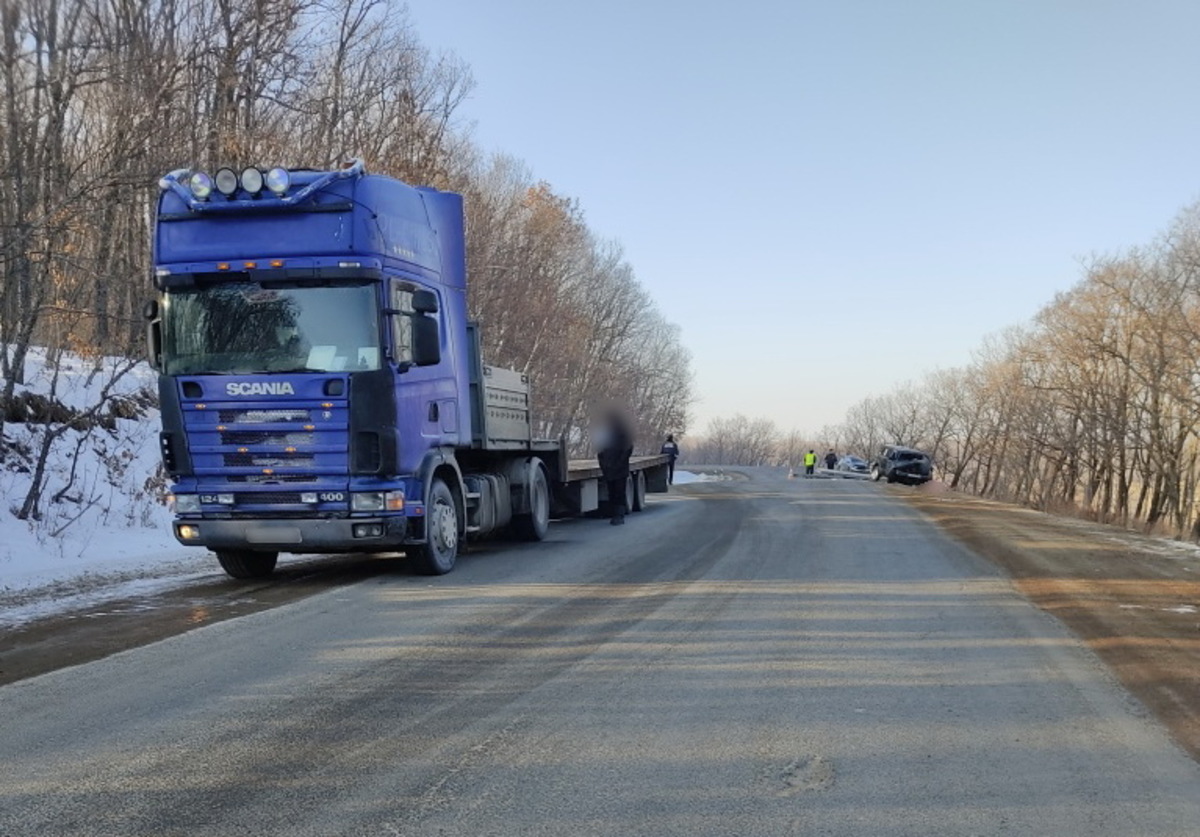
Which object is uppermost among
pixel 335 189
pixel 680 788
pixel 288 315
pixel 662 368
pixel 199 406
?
pixel 662 368

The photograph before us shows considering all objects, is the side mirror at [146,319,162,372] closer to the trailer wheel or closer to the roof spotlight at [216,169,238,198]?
the roof spotlight at [216,169,238,198]

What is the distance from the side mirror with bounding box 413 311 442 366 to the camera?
9.73 metres

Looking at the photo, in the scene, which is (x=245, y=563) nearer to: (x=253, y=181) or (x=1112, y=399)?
(x=253, y=181)

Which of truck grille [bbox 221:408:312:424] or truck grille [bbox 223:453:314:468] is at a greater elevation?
truck grille [bbox 221:408:312:424]

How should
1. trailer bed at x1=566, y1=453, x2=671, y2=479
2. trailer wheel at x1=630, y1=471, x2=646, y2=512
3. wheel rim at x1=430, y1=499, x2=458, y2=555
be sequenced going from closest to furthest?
wheel rim at x1=430, y1=499, x2=458, y2=555, trailer bed at x1=566, y1=453, x2=671, y2=479, trailer wheel at x1=630, y1=471, x2=646, y2=512

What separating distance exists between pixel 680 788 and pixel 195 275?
7520 millimetres

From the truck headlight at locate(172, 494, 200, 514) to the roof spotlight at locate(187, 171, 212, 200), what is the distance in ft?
9.88

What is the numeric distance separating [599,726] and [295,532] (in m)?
5.23

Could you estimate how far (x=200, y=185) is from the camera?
948 cm

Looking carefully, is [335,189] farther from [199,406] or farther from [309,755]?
[309,755]

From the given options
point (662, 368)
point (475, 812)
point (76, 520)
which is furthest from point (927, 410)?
point (475, 812)

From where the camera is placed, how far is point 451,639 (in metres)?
7.20

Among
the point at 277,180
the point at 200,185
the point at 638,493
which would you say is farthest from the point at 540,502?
the point at 200,185

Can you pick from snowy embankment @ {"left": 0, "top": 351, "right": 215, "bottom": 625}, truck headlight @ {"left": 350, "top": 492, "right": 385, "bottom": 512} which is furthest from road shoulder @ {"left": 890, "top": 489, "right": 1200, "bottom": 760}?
snowy embankment @ {"left": 0, "top": 351, "right": 215, "bottom": 625}
